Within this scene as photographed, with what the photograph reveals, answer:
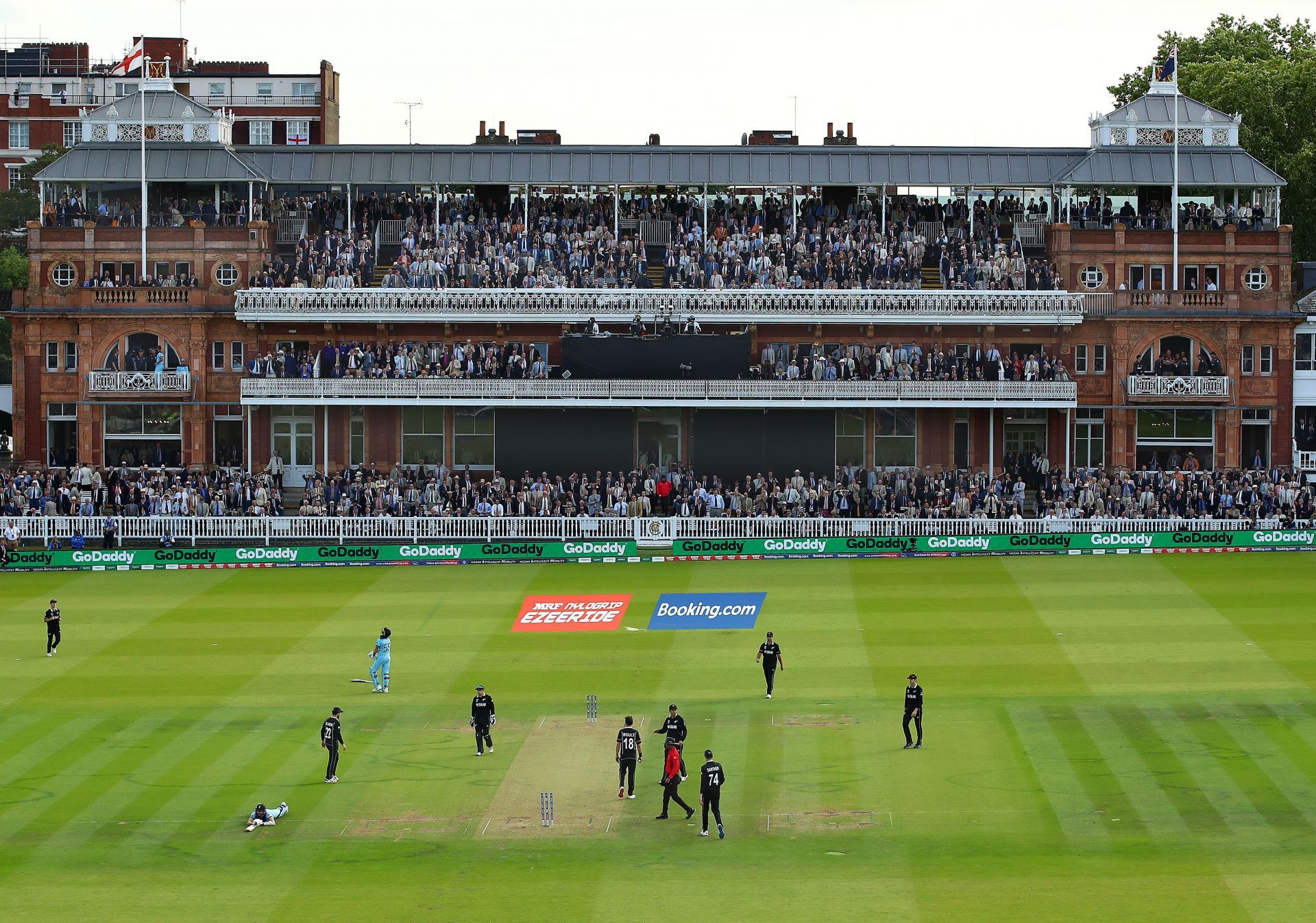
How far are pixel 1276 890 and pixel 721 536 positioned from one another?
30.4m

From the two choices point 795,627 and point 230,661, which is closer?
Result: point 230,661

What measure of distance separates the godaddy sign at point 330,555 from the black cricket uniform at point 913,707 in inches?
853

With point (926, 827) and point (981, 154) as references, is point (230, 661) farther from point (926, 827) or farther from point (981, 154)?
point (981, 154)

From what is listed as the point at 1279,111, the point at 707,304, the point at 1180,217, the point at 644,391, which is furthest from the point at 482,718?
the point at 1279,111

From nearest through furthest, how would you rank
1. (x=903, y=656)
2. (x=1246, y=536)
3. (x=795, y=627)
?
(x=903, y=656), (x=795, y=627), (x=1246, y=536)

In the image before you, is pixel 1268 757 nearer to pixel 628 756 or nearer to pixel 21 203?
pixel 628 756

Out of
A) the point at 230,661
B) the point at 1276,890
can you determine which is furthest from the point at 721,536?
the point at 1276,890

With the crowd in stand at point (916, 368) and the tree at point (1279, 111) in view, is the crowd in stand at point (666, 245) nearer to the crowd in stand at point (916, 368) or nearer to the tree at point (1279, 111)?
the crowd in stand at point (916, 368)

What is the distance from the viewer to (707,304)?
63.2 m

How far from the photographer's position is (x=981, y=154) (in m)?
67.9

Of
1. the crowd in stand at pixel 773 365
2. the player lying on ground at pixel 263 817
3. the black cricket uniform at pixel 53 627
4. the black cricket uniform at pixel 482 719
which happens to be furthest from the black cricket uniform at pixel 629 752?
the crowd in stand at pixel 773 365

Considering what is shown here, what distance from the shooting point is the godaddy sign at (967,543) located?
55.1 meters

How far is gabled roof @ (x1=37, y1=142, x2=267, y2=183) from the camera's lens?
66.8 metres

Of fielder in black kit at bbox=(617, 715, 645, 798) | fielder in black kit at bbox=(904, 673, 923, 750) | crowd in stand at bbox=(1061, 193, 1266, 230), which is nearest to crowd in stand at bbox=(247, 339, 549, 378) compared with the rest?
crowd in stand at bbox=(1061, 193, 1266, 230)
